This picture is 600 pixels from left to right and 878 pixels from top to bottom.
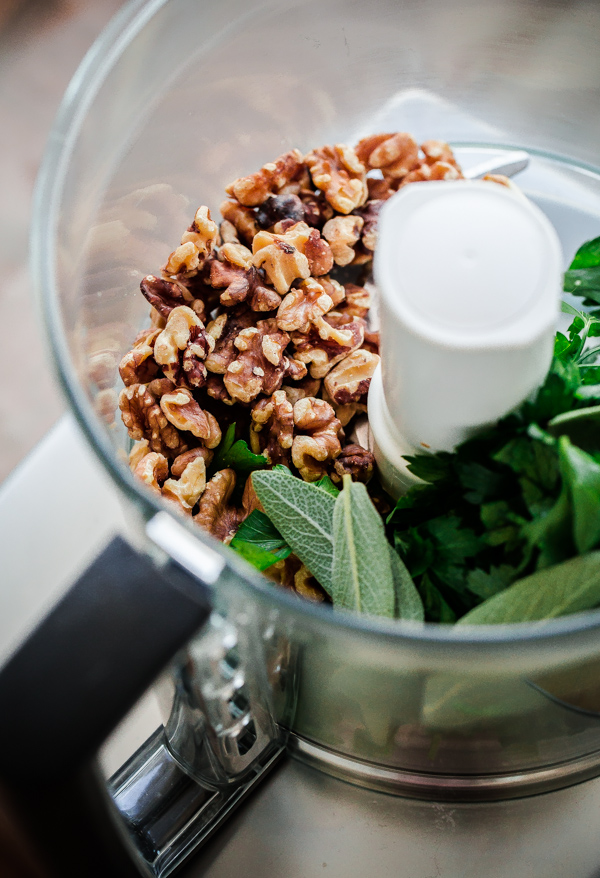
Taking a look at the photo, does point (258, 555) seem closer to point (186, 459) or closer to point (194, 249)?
point (186, 459)

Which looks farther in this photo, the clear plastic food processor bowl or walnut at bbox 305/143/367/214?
walnut at bbox 305/143/367/214

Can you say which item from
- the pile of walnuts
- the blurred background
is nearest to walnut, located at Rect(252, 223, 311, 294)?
the pile of walnuts

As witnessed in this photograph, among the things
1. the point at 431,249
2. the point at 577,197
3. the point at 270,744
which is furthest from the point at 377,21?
the point at 270,744

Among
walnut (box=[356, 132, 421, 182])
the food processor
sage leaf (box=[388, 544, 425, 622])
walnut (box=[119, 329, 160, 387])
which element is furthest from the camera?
walnut (box=[356, 132, 421, 182])

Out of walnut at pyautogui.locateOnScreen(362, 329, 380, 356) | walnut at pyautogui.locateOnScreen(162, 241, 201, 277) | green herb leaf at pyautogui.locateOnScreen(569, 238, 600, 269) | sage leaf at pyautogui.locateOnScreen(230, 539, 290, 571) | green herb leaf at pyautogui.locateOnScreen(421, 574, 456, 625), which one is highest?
walnut at pyautogui.locateOnScreen(162, 241, 201, 277)

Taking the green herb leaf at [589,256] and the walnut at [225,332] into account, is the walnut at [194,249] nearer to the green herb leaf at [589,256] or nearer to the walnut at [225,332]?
the walnut at [225,332]

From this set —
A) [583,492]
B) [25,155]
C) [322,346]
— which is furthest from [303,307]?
[25,155]

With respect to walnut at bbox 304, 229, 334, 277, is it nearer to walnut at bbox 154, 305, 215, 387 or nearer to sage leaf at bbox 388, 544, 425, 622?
walnut at bbox 154, 305, 215, 387

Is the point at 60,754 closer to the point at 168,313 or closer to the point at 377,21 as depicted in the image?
the point at 168,313
